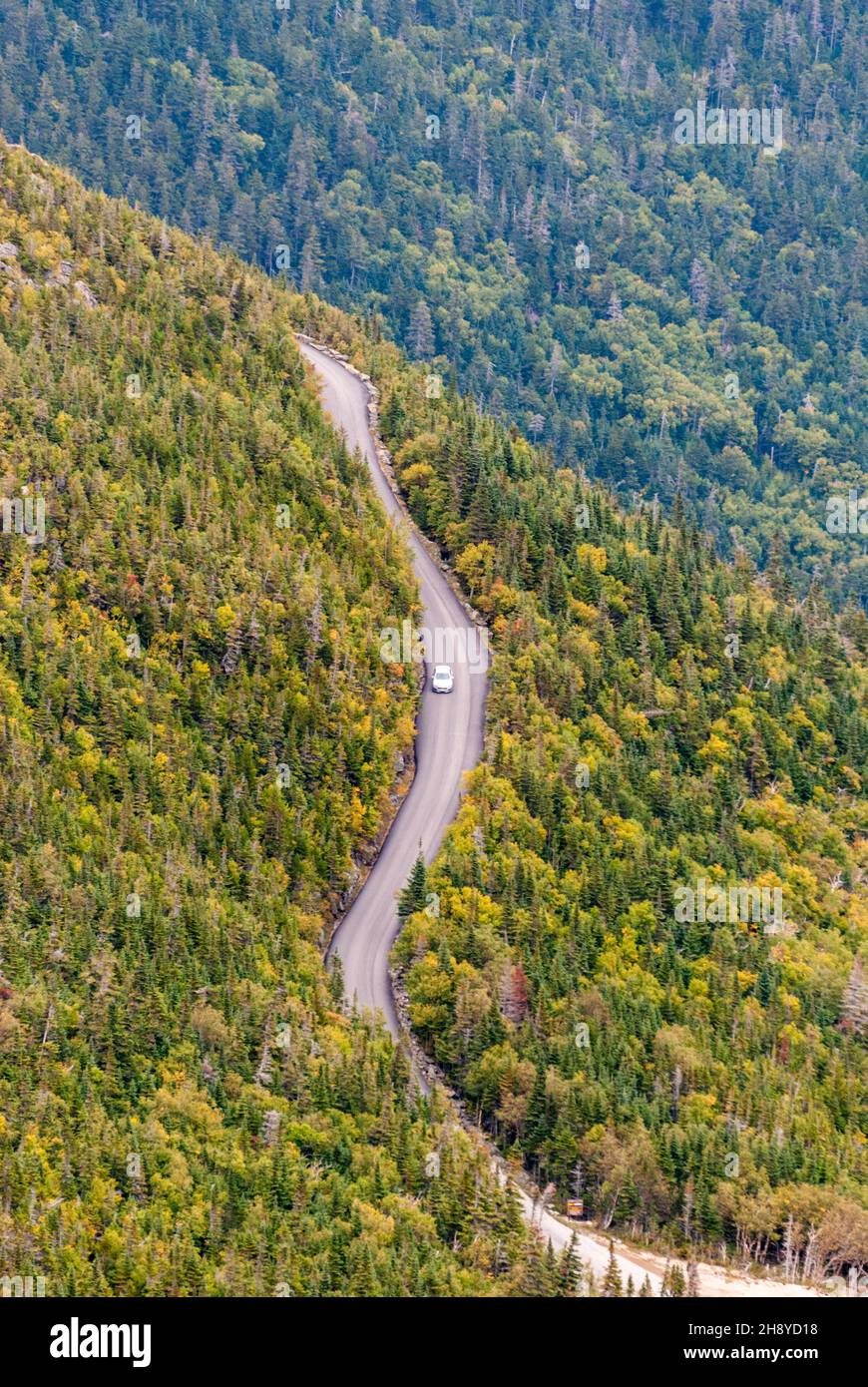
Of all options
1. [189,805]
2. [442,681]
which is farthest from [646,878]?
[189,805]

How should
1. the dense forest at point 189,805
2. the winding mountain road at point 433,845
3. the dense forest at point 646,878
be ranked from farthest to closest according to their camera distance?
the dense forest at point 646,878, the winding mountain road at point 433,845, the dense forest at point 189,805

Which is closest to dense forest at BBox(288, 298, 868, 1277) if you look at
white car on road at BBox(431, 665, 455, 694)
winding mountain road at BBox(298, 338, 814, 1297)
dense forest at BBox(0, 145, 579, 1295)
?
winding mountain road at BBox(298, 338, 814, 1297)

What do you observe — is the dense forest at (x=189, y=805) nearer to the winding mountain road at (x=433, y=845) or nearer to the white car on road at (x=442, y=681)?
the winding mountain road at (x=433, y=845)

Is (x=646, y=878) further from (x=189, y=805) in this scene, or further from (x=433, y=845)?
(x=189, y=805)

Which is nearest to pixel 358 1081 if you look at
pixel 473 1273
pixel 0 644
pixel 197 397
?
pixel 473 1273

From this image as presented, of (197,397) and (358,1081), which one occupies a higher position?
(197,397)

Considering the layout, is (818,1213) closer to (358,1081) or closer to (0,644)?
(358,1081)

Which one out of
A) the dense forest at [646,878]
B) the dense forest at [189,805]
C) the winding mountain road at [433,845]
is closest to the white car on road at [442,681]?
the winding mountain road at [433,845]
